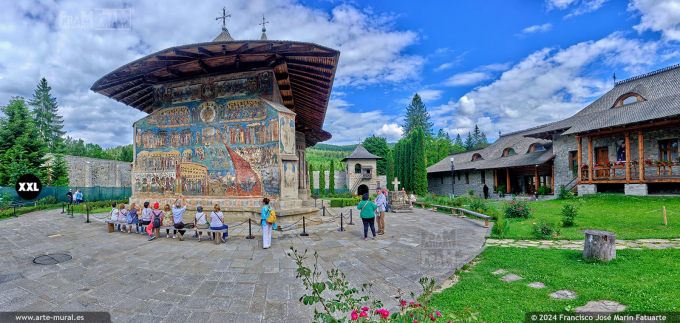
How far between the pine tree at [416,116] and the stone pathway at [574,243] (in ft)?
191

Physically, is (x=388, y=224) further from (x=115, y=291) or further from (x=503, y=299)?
(x=115, y=291)

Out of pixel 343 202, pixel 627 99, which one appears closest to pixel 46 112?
pixel 343 202

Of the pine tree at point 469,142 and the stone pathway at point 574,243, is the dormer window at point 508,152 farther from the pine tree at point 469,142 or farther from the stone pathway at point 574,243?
the pine tree at point 469,142

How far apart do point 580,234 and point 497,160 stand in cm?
2219

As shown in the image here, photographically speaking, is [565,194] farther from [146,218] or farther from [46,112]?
[46,112]

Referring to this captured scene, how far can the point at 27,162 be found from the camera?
75.6ft

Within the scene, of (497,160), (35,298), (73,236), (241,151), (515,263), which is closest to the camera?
(35,298)

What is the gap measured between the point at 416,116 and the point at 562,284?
6310cm

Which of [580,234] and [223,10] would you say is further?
[223,10]

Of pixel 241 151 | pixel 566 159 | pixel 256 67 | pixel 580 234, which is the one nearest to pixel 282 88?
pixel 256 67

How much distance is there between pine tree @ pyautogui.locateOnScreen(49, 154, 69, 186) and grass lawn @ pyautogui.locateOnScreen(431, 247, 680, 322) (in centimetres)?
3333

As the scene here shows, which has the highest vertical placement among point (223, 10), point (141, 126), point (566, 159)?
point (223, 10)

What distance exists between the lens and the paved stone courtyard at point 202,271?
4.25 m

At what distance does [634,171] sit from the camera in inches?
676
